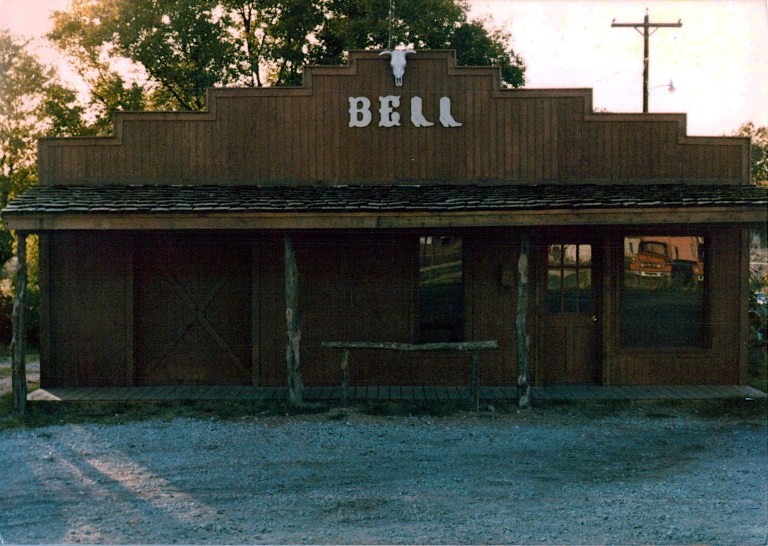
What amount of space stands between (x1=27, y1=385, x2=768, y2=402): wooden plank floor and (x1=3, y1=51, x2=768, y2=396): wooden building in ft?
0.83

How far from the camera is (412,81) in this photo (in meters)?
12.4

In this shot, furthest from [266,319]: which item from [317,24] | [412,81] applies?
[317,24]

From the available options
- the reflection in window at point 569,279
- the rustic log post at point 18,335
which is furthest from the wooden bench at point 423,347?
the rustic log post at point 18,335

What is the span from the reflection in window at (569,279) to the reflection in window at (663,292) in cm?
55

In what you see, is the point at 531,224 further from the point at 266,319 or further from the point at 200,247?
the point at 200,247

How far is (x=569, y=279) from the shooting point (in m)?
12.4

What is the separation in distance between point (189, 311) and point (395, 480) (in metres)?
5.48

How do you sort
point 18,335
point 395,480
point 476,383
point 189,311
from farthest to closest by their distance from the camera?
1. point 189,311
2. point 476,383
3. point 18,335
4. point 395,480

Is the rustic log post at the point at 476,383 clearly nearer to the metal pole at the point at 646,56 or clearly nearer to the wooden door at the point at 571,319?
the wooden door at the point at 571,319

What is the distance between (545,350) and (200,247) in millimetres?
5412

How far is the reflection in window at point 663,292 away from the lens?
40.2 ft

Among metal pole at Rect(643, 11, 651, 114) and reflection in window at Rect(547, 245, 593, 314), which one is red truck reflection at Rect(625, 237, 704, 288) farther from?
metal pole at Rect(643, 11, 651, 114)

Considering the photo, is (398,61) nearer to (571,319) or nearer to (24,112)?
(571,319)

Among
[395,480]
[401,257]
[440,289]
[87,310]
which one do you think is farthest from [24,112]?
[395,480]
